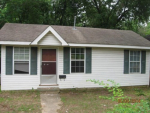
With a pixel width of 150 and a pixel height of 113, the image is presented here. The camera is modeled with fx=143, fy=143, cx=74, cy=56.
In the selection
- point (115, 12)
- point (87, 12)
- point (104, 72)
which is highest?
point (87, 12)

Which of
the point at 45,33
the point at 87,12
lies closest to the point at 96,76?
the point at 45,33

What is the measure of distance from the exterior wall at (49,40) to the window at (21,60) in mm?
1020

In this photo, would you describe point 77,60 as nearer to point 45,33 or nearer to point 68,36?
point 68,36

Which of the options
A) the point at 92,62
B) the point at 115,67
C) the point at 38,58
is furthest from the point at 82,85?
the point at 38,58

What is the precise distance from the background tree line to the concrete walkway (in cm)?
1081

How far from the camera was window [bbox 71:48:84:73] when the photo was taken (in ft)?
26.0

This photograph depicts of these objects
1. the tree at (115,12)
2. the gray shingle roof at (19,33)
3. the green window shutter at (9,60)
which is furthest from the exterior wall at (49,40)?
the tree at (115,12)

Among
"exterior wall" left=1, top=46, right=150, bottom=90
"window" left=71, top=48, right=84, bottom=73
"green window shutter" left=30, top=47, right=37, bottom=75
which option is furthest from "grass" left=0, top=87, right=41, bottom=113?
"window" left=71, top=48, right=84, bottom=73

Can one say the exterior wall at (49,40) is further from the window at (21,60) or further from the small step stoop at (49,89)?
the small step stoop at (49,89)

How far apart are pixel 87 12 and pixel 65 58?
13.7 meters

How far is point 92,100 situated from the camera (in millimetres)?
6266

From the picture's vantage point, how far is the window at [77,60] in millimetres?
7918

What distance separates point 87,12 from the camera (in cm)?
1975

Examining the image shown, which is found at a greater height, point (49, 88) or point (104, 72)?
point (104, 72)
